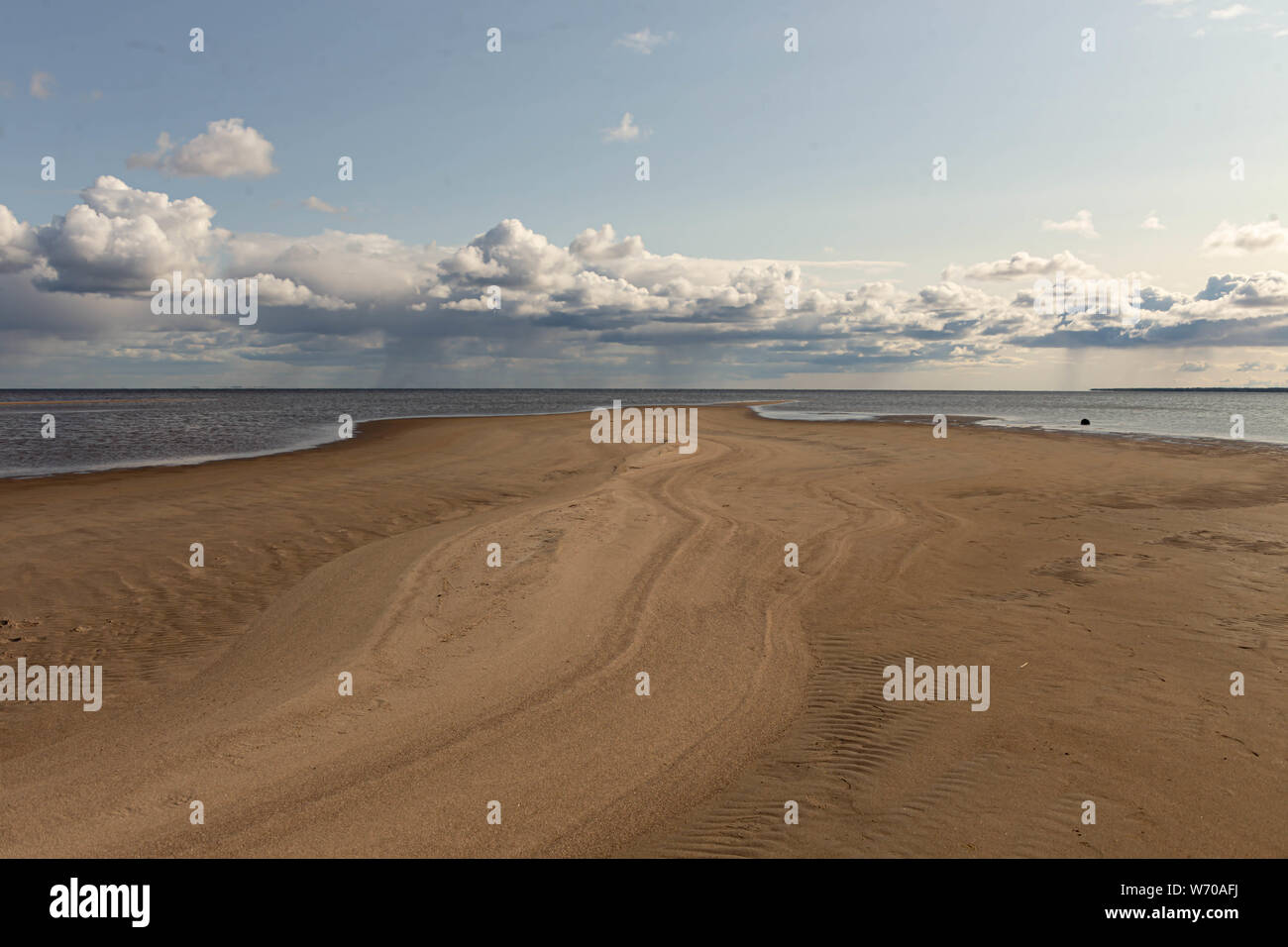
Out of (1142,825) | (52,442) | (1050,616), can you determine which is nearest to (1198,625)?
(1050,616)

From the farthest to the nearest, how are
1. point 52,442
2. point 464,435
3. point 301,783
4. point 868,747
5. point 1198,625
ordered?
point 464,435, point 52,442, point 1198,625, point 868,747, point 301,783

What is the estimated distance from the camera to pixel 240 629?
9.21 metres

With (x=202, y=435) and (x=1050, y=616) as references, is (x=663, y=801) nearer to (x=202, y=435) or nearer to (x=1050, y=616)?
(x=1050, y=616)

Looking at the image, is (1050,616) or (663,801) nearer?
(663,801)

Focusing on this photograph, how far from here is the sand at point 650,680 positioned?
490 centimetres

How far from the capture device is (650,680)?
24.1ft

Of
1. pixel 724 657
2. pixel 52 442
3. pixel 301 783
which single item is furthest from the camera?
pixel 52 442

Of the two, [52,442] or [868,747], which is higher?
A: [52,442]

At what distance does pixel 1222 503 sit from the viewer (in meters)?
17.8

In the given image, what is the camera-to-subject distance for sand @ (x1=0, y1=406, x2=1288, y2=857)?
4898 mm

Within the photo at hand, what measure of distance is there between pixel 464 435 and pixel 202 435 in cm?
1599
